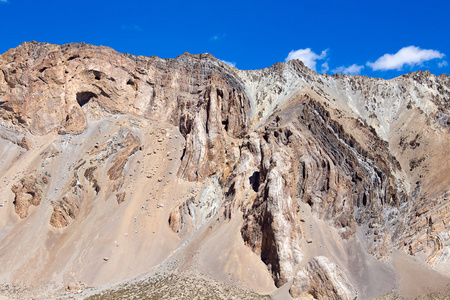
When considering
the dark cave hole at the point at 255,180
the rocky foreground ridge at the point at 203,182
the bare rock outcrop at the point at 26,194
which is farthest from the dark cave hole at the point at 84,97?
the dark cave hole at the point at 255,180

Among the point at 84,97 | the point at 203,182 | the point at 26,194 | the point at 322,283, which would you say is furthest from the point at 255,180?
the point at 84,97

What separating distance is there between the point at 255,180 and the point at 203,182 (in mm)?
7358

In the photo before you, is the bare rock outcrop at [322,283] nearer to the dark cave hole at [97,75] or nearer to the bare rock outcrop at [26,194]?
the bare rock outcrop at [26,194]

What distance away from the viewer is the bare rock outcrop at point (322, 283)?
3122 cm

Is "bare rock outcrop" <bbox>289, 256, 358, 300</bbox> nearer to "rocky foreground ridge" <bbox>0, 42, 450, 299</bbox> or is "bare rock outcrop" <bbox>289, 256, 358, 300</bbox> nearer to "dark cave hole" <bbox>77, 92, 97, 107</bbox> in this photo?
"rocky foreground ridge" <bbox>0, 42, 450, 299</bbox>

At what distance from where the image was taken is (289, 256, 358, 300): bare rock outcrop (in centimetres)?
3122

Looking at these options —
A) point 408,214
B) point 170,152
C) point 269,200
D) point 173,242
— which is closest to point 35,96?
point 170,152

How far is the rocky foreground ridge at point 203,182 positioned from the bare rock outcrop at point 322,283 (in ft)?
0.38

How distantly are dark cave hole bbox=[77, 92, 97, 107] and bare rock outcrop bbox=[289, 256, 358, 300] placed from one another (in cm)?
3995

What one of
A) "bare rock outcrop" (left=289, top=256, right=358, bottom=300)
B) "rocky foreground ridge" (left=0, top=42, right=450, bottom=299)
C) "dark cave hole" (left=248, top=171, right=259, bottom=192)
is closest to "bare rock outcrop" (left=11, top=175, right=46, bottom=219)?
"rocky foreground ridge" (left=0, top=42, right=450, bottom=299)

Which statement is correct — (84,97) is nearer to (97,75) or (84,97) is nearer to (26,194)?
(97,75)

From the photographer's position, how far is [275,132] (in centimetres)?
4816

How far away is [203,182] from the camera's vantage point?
157ft

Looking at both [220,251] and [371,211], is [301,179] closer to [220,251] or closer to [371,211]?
[371,211]
